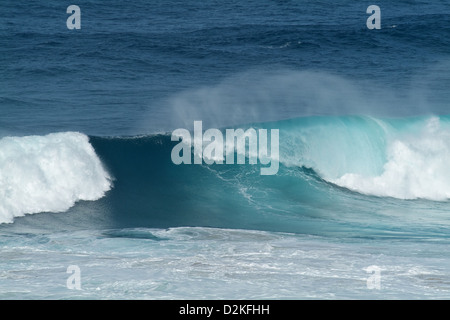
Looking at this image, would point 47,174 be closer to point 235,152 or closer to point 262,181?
point 235,152

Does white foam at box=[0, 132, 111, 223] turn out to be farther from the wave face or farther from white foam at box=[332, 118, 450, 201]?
white foam at box=[332, 118, 450, 201]

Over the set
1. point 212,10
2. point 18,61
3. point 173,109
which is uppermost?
point 212,10

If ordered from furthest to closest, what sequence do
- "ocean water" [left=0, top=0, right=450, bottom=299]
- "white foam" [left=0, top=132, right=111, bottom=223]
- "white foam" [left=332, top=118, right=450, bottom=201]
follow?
"white foam" [left=332, top=118, right=450, bottom=201]
"white foam" [left=0, top=132, right=111, bottom=223]
"ocean water" [left=0, top=0, right=450, bottom=299]

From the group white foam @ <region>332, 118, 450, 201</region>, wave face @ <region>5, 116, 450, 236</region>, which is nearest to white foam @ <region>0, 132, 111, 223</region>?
wave face @ <region>5, 116, 450, 236</region>

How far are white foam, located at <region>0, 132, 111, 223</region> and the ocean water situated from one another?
44 millimetres

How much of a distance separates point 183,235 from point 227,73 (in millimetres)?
12296

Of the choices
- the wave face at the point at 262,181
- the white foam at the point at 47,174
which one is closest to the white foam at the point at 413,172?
the wave face at the point at 262,181

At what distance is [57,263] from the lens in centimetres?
1160

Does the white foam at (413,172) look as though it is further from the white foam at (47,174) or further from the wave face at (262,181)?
the white foam at (47,174)

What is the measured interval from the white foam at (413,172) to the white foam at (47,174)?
541 cm

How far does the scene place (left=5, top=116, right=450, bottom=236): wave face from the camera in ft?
50.9
